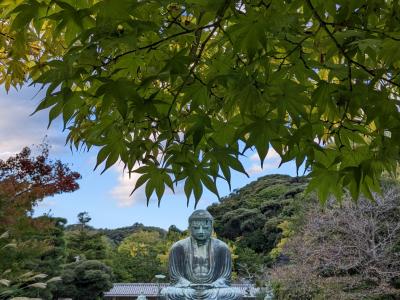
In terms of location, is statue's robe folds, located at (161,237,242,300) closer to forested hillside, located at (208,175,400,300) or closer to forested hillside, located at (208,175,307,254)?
forested hillside, located at (208,175,400,300)

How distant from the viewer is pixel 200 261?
24.1 ft

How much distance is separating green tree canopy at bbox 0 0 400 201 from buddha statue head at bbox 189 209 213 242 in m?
5.25

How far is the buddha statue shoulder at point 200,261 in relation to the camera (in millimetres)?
7184

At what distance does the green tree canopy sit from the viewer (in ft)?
4.45

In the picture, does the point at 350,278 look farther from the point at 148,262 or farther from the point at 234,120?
the point at 148,262

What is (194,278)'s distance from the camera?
7277mm

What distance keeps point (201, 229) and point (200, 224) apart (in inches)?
2.8

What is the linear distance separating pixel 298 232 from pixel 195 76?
14287 mm

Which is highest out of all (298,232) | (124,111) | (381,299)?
(298,232)

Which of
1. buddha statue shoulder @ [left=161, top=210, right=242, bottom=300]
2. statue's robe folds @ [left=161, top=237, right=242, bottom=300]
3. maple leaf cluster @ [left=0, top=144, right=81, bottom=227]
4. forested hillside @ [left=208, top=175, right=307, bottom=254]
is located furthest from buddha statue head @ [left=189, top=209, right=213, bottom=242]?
forested hillside @ [left=208, top=175, right=307, bottom=254]

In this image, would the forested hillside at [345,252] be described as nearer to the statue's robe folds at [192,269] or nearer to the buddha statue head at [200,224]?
the statue's robe folds at [192,269]

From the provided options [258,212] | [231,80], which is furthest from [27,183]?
[258,212]

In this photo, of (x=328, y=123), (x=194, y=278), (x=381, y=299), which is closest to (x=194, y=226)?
(x=194, y=278)

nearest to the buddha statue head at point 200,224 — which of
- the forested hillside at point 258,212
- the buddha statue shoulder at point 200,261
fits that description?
the buddha statue shoulder at point 200,261
